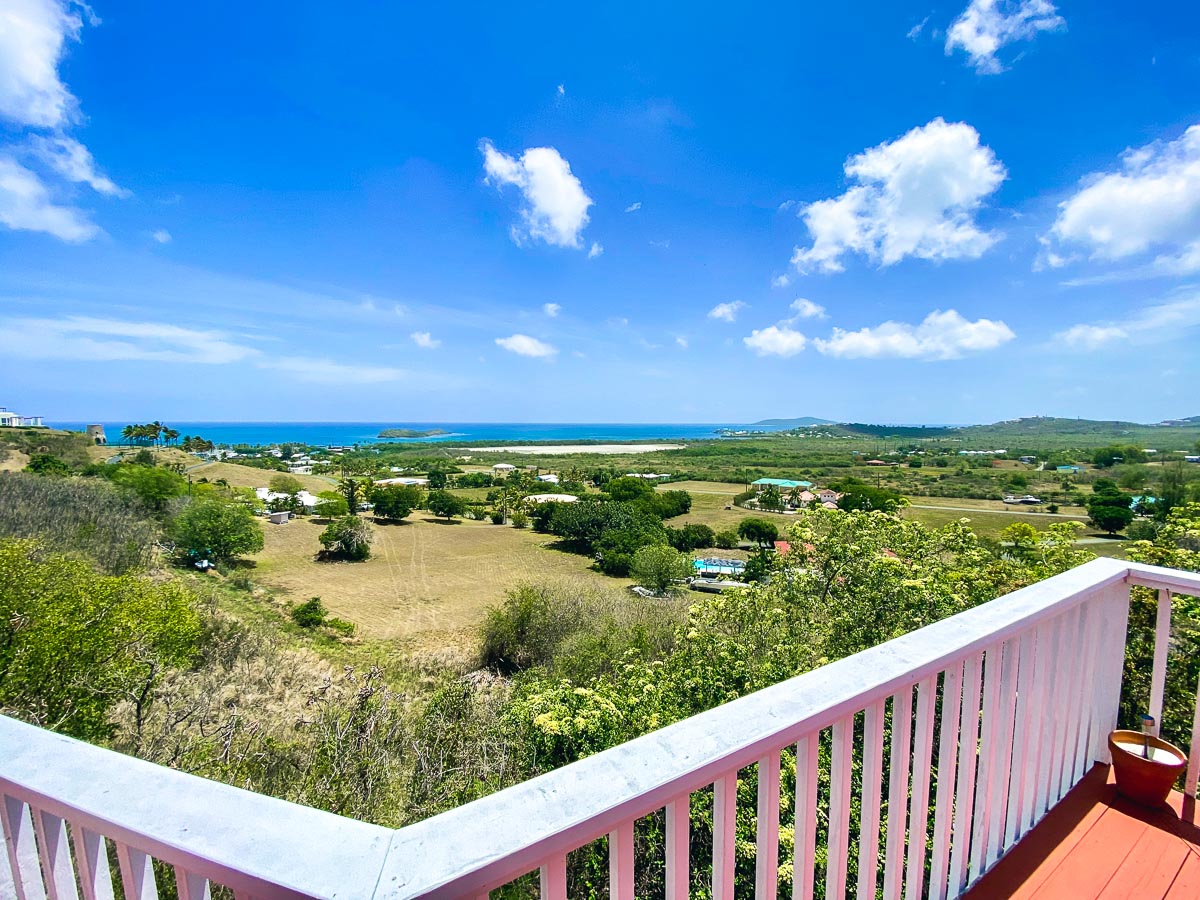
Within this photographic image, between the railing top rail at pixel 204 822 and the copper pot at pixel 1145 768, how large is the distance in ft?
7.75

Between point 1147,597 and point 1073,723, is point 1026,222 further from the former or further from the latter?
point 1073,723

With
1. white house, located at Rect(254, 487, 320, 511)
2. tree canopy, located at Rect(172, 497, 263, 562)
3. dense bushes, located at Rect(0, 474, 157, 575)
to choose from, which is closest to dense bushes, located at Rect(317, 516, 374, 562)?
tree canopy, located at Rect(172, 497, 263, 562)

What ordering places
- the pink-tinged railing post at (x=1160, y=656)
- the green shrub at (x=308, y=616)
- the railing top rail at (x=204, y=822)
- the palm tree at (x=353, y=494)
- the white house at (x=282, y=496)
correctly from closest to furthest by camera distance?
the railing top rail at (x=204, y=822) < the pink-tinged railing post at (x=1160, y=656) < the green shrub at (x=308, y=616) < the white house at (x=282, y=496) < the palm tree at (x=353, y=494)

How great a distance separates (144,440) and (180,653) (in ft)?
155

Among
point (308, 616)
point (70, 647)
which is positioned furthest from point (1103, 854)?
point (308, 616)

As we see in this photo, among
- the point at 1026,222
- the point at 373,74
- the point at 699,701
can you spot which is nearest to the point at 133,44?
the point at 373,74

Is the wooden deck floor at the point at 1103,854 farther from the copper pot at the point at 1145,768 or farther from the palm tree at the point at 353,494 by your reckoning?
the palm tree at the point at 353,494

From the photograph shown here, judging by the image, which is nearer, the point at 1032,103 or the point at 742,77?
the point at 1032,103

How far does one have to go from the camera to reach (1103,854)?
147 cm

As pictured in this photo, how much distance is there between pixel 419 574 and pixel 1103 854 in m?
25.6

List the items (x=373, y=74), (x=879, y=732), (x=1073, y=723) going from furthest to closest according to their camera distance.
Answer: (x=373, y=74), (x=1073, y=723), (x=879, y=732)

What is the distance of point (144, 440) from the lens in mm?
43188

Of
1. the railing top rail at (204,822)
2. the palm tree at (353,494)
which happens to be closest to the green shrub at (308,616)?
the railing top rail at (204,822)

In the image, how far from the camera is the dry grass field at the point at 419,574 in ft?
57.9
